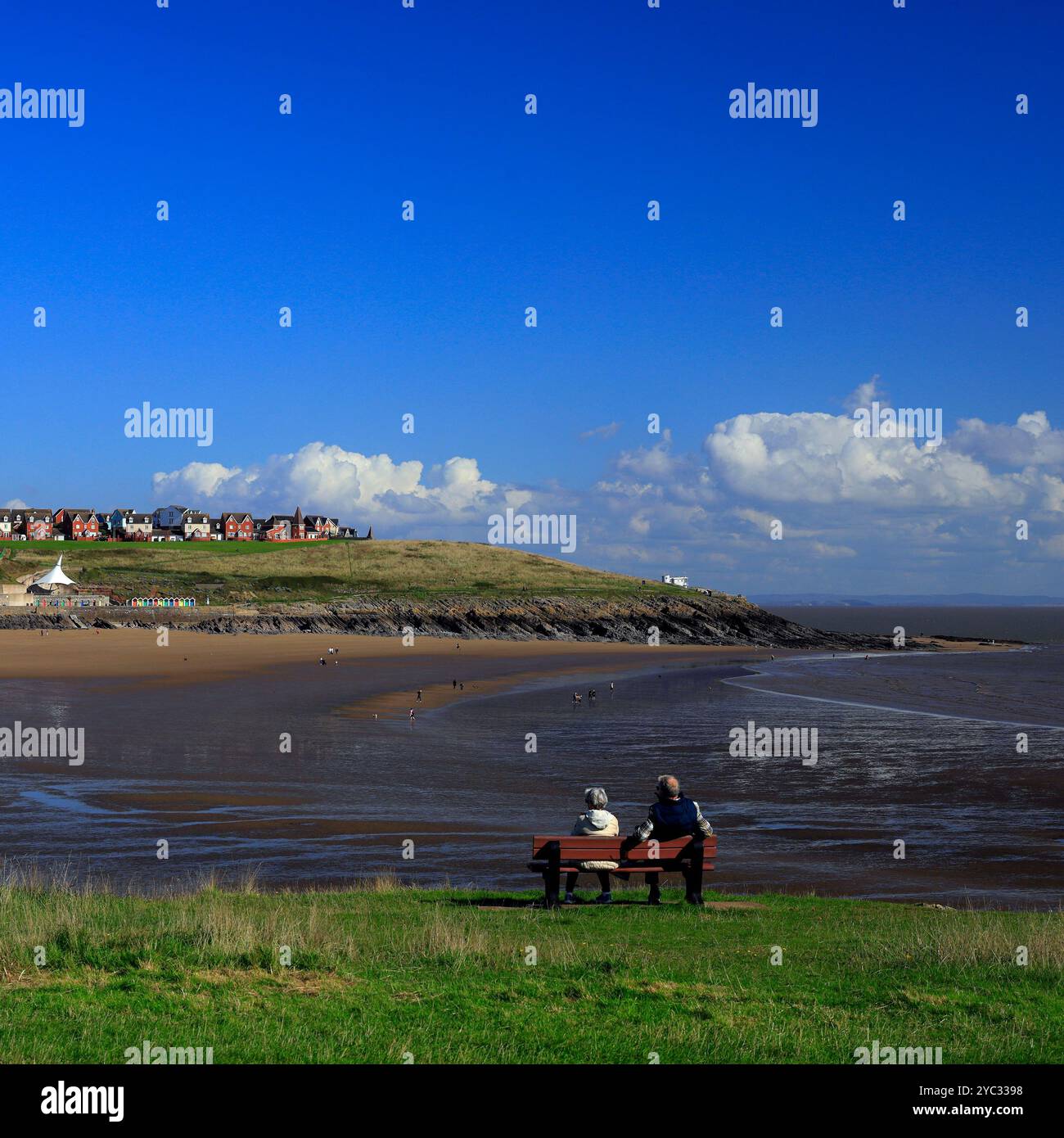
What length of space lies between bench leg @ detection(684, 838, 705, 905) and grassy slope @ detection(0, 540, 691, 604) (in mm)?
110797

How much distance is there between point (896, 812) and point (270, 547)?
15676cm

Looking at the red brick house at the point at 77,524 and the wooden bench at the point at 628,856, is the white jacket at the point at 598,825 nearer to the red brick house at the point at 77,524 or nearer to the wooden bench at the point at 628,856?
the wooden bench at the point at 628,856

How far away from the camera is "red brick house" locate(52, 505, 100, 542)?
184 metres

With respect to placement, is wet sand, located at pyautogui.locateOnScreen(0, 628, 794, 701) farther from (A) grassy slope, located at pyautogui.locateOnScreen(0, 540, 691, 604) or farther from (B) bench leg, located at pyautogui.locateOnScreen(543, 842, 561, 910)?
(A) grassy slope, located at pyautogui.locateOnScreen(0, 540, 691, 604)

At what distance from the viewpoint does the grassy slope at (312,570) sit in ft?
426

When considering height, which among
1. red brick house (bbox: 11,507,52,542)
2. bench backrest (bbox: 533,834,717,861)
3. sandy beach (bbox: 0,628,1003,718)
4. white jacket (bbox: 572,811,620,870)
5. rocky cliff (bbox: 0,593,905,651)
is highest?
red brick house (bbox: 11,507,52,542)

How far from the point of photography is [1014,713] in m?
48.5

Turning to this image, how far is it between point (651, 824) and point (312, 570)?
461 feet

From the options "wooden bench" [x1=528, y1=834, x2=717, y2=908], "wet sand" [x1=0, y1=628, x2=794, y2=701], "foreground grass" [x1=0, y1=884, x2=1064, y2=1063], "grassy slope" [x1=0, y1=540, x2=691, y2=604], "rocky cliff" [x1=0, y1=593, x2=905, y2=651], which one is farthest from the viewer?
"grassy slope" [x1=0, y1=540, x2=691, y2=604]

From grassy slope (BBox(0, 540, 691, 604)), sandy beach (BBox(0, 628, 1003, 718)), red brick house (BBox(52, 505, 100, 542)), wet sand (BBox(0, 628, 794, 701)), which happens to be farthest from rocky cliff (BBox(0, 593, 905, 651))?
red brick house (BBox(52, 505, 100, 542))

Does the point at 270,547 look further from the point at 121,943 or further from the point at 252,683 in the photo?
the point at 121,943

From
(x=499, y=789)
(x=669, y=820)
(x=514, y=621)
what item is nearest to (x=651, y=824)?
(x=669, y=820)

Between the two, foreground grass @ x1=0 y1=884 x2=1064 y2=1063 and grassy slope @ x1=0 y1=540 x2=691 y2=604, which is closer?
foreground grass @ x1=0 y1=884 x2=1064 y2=1063
